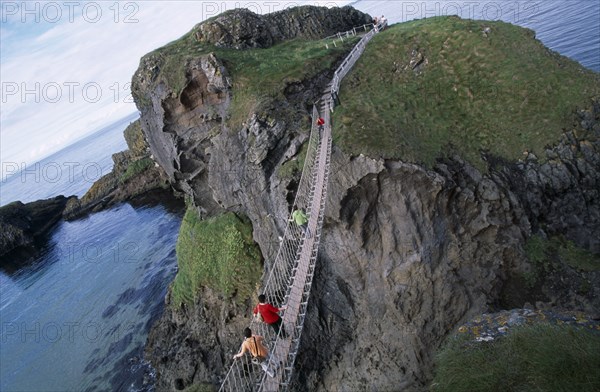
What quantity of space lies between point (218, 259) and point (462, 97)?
18194 millimetres

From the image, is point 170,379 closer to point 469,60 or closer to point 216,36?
point 216,36

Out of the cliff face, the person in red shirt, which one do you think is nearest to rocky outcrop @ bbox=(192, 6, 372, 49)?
the cliff face

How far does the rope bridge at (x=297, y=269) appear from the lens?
11.3m

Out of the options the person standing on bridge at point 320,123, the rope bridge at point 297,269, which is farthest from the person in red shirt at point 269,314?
the person standing on bridge at point 320,123

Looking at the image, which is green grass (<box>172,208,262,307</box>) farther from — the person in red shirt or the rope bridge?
the person in red shirt

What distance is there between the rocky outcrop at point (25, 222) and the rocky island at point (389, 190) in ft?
177

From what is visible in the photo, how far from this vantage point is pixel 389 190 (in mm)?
18328

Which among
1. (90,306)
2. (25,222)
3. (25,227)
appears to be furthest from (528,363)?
(25,222)

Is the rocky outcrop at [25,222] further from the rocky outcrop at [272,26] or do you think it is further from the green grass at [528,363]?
the green grass at [528,363]

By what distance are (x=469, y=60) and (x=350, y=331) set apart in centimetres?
1827

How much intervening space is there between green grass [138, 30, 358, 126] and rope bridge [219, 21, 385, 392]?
286 cm

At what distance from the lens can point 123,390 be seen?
965 inches

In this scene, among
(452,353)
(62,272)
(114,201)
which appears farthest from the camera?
(114,201)

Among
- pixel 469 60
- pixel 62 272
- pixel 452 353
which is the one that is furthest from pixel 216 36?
pixel 62 272
